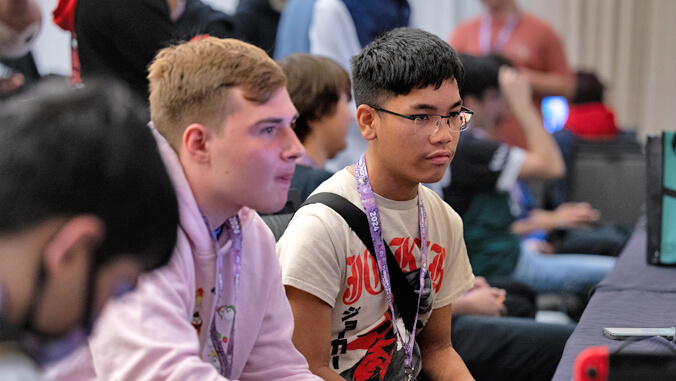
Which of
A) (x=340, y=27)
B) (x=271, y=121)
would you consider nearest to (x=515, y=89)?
(x=340, y=27)

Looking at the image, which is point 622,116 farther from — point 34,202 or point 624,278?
point 34,202

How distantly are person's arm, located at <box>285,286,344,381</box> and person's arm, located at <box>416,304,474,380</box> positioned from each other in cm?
28

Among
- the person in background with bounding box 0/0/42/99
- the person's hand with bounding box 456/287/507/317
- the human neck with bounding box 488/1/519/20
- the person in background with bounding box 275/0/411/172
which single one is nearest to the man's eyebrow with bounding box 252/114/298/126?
the person's hand with bounding box 456/287/507/317

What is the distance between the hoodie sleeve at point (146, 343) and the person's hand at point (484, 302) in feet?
3.87

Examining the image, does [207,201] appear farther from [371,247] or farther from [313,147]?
[313,147]

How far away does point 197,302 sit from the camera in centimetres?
110

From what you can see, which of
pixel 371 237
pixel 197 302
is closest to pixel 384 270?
pixel 371 237

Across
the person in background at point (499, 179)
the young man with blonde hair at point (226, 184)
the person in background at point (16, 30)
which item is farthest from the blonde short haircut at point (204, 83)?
the person in background at point (499, 179)

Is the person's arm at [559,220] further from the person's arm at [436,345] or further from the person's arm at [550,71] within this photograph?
the person's arm at [436,345]

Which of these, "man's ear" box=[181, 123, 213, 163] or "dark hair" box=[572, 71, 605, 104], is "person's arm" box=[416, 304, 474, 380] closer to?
"man's ear" box=[181, 123, 213, 163]

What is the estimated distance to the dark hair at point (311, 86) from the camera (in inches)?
76.2

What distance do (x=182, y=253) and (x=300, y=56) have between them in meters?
1.09

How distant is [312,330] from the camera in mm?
1363

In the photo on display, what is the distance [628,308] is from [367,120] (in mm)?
751
